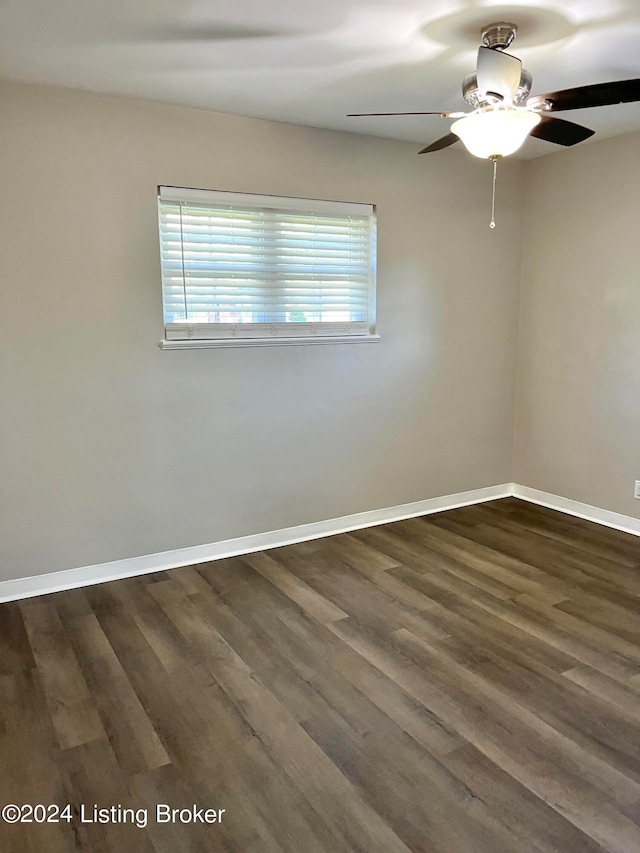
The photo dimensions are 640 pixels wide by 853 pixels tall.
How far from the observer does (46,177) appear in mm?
2947

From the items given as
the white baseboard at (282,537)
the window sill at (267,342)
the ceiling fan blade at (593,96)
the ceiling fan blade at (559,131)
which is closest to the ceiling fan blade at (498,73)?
the ceiling fan blade at (593,96)

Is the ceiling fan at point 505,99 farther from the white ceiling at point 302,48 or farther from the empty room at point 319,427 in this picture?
the white ceiling at point 302,48

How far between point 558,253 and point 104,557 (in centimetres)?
351

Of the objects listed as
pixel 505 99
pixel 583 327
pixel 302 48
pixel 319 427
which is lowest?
pixel 319 427

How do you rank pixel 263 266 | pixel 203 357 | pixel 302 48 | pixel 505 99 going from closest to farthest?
1. pixel 505 99
2. pixel 302 48
3. pixel 203 357
4. pixel 263 266

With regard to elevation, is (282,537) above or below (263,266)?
below

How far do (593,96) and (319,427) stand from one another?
2.28m

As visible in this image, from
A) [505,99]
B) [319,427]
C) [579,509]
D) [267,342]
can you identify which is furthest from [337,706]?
[579,509]

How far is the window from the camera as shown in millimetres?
3350

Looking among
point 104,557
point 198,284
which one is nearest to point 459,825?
point 104,557

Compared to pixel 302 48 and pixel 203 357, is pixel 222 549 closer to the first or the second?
pixel 203 357

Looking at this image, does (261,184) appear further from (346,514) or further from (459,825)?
(459,825)

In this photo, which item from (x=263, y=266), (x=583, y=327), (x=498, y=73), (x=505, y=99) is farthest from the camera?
(x=583, y=327)

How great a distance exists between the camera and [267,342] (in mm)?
3615
